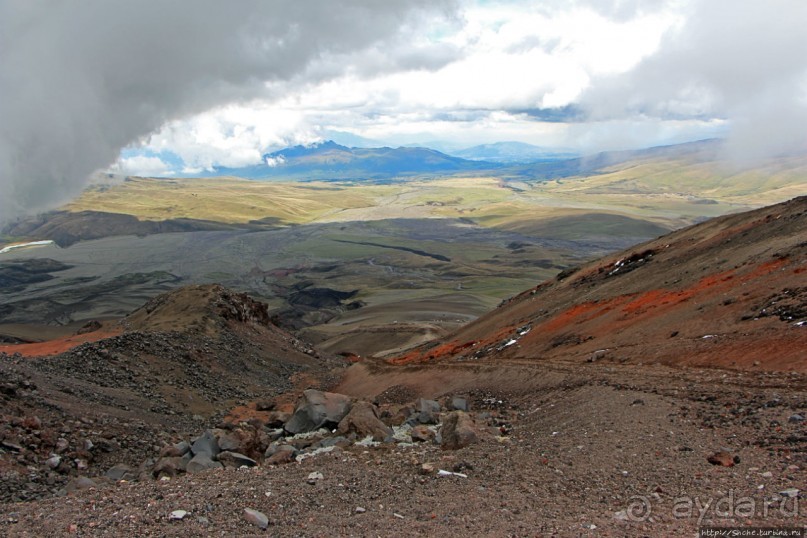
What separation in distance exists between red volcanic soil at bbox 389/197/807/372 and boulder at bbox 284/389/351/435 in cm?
965

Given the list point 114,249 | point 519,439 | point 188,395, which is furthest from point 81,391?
point 114,249

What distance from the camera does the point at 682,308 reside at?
2467 centimetres

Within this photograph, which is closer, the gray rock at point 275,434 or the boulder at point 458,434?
the boulder at point 458,434

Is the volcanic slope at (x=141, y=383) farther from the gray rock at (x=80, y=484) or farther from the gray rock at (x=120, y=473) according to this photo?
the gray rock at (x=120, y=473)

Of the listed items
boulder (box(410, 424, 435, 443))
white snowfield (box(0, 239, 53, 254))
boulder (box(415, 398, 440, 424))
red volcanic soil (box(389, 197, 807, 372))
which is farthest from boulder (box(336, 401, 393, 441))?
white snowfield (box(0, 239, 53, 254))

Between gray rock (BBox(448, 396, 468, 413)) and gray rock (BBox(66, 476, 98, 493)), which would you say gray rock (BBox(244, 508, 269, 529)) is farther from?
gray rock (BBox(448, 396, 468, 413))

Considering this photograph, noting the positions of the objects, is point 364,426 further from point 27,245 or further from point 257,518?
point 27,245

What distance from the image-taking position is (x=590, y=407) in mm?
15164

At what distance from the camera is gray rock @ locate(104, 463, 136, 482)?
1431 cm

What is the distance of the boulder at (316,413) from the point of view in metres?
18.0

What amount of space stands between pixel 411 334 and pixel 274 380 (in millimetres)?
28358

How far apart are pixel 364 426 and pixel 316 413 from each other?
2434mm

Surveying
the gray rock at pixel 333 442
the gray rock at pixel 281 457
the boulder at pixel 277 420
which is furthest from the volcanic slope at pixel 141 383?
the gray rock at pixel 333 442

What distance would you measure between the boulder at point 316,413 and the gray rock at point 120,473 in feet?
15.7
